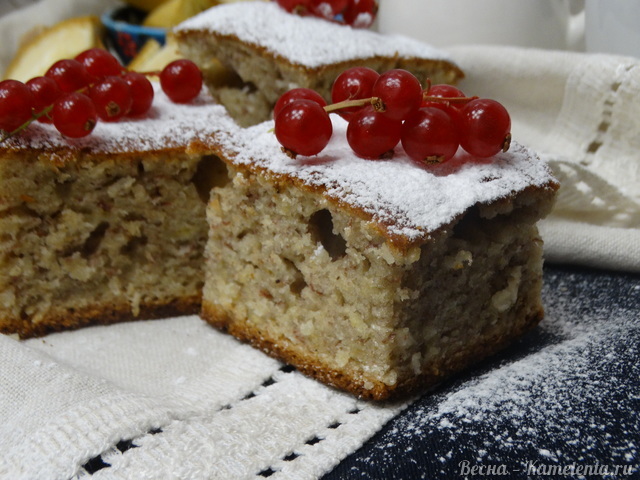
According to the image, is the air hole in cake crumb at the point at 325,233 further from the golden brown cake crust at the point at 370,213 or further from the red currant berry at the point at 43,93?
the red currant berry at the point at 43,93

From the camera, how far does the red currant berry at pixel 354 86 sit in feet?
5.32

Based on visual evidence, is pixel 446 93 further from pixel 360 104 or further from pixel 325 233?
pixel 325 233

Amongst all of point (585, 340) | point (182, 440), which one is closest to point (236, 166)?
point (182, 440)

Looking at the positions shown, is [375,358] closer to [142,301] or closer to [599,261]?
[142,301]

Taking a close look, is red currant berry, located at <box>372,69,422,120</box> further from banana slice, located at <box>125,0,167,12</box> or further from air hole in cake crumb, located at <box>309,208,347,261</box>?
banana slice, located at <box>125,0,167,12</box>

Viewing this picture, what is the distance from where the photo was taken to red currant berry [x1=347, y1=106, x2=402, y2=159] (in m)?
1.47

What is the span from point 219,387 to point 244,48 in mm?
1097

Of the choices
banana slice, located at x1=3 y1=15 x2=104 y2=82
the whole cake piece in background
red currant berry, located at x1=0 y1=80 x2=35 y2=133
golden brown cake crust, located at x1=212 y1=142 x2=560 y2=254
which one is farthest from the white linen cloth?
banana slice, located at x1=3 y1=15 x2=104 y2=82

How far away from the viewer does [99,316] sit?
1.85m

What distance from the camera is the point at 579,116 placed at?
7.43 feet

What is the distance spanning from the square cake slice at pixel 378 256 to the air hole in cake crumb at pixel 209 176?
0.31 ft

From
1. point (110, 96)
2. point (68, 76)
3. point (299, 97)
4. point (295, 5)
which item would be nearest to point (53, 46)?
point (295, 5)

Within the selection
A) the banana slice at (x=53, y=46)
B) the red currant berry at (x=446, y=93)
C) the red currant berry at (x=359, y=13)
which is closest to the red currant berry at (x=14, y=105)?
the red currant berry at (x=446, y=93)

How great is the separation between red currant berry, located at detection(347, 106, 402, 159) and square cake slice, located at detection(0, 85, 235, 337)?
0.41 meters
